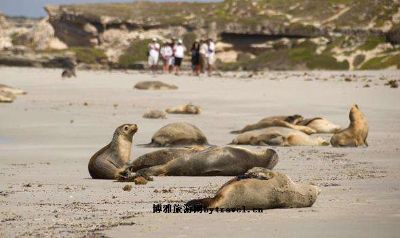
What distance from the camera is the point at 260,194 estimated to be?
24.0ft

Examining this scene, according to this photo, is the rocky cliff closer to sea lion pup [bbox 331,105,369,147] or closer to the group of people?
the group of people

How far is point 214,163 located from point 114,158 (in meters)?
1.03

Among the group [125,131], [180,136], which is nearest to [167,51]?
[180,136]

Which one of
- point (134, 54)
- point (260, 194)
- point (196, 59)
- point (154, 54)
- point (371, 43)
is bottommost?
point (134, 54)

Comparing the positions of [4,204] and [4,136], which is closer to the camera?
[4,204]

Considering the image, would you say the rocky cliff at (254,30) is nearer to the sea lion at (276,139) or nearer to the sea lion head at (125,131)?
A: the sea lion at (276,139)

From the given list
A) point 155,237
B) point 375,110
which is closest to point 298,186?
point 155,237

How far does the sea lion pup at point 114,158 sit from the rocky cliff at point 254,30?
25.4m

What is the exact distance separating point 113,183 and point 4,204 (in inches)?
73.5

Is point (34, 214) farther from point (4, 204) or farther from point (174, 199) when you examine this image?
point (174, 199)

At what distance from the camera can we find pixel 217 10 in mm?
56031

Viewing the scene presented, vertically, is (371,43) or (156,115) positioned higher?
(156,115)

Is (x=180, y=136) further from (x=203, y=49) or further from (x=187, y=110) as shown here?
(x=203, y=49)

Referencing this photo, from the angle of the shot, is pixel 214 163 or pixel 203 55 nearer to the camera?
pixel 214 163
